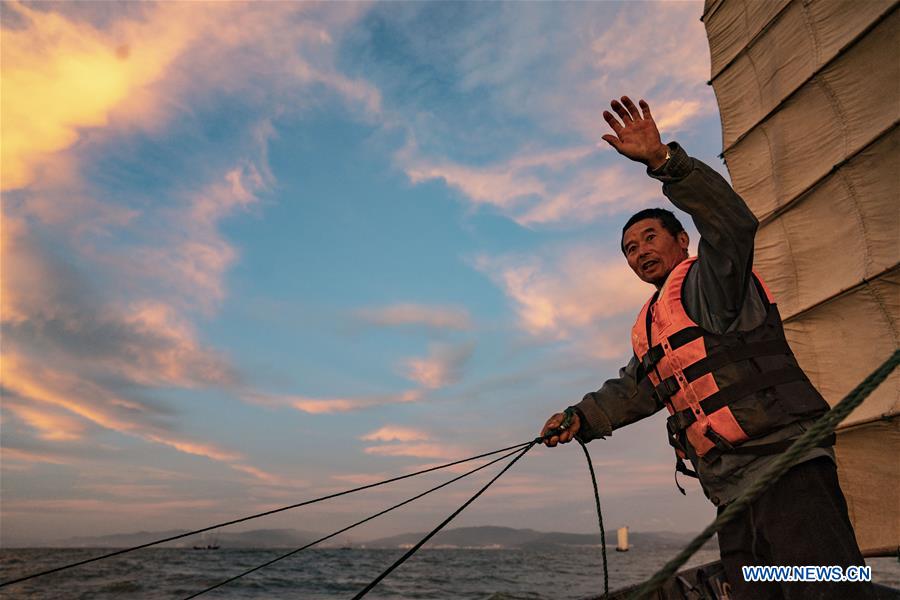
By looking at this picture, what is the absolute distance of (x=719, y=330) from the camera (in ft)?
9.18

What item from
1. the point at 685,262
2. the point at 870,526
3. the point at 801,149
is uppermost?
the point at 801,149

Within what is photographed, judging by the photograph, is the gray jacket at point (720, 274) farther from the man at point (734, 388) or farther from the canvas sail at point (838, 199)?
the canvas sail at point (838, 199)

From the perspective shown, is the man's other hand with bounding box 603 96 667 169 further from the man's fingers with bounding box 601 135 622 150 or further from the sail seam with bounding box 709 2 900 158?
the sail seam with bounding box 709 2 900 158

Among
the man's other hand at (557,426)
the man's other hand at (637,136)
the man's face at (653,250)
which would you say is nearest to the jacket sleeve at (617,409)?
the man's other hand at (557,426)

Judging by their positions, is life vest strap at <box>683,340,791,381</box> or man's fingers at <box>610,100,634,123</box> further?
life vest strap at <box>683,340,791,381</box>

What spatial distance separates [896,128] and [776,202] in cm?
207

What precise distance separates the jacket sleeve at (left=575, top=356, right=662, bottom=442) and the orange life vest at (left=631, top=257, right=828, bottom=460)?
0.43 metres

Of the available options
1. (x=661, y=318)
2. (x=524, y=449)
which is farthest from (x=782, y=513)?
(x=524, y=449)

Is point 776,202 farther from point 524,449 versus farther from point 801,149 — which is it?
point 524,449

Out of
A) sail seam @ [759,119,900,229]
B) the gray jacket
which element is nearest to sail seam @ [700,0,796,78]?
sail seam @ [759,119,900,229]

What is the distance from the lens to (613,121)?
2.55 meters

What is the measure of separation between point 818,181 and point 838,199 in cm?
44

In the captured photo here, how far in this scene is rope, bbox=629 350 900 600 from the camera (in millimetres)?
1494

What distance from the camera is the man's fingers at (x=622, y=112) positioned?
2.52 meters
